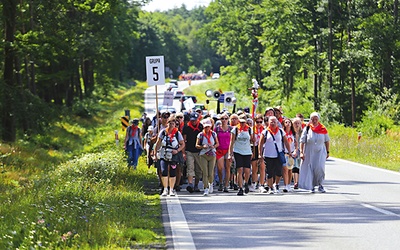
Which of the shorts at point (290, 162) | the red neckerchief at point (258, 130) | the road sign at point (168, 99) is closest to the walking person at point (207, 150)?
the red neckerchief at point (258, 130)

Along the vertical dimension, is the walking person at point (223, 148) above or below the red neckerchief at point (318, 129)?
below

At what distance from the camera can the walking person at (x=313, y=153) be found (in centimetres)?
1967

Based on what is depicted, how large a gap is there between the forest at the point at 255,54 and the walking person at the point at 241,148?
16358 millimetres

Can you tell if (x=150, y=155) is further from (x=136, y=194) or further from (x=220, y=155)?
(x=136, y=194)

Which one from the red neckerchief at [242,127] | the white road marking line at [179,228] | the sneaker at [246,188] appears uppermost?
the red neckerchief at [242,127]

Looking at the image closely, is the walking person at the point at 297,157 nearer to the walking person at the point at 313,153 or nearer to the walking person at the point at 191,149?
the walking person at the point at 313,153

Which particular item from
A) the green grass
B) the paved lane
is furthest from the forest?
the paved lane

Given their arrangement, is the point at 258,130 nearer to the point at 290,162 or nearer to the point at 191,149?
the point at 290,162

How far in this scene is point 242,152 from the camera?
778 inches

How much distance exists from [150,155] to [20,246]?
12867 millimetres

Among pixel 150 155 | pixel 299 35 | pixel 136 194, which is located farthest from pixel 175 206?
pixel 299 35

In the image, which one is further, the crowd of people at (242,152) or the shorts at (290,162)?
the shorts at (290,162)

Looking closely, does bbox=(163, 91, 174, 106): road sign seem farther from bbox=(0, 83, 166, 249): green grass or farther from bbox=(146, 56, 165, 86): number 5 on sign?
bbox=(146, 56, 165, 86): number 5 on sign

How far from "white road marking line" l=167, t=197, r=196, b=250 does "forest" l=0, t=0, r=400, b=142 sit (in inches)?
741
